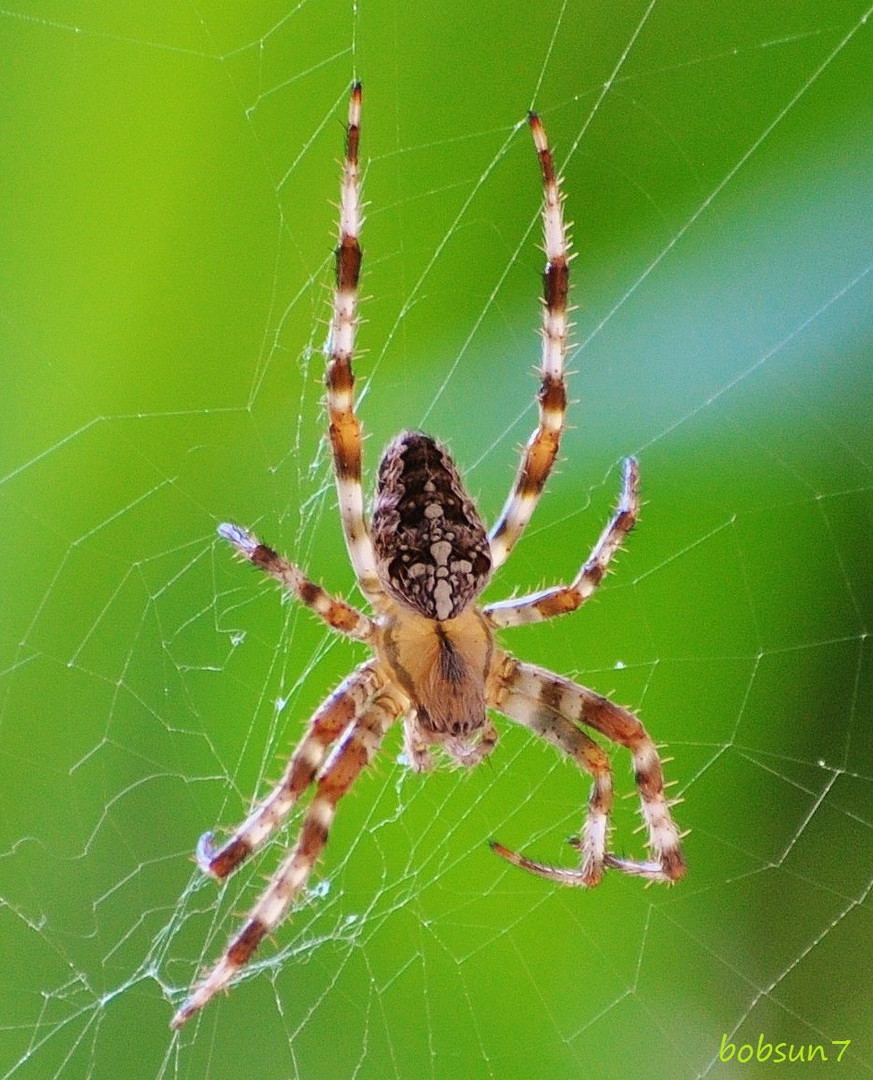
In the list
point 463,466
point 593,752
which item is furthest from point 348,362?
point 593,752

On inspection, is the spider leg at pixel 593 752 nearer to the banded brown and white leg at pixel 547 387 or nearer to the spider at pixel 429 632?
the spider at pixel 429 632

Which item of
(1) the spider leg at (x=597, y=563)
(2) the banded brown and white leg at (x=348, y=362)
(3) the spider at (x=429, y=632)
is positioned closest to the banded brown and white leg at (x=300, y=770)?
(3) the spider at (x=429, y=632)

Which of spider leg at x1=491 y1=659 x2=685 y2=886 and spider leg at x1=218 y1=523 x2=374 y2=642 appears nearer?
spider leg at x1=218 y1=523 x2=374 y2=642

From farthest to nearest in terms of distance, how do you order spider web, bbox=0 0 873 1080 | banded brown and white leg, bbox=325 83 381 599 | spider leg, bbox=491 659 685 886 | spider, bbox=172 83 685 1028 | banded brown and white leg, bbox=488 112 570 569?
spider leg, bbox=491 659 685 886
spider, bbox=172 83 685 1028
banded brown and white leg, bbox=488 112 570 569
banded brown and white leg, bbox=325 83 381 599
spider web, bbox=0 0 873 1080

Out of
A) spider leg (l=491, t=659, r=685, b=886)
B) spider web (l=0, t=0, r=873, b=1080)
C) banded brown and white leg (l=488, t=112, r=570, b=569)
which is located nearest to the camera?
spider web (l=0, t=0, r=873, b=1080)

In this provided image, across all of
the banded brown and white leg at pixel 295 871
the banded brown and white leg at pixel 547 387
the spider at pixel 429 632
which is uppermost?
the banded brown and white leg at pixel 547 387

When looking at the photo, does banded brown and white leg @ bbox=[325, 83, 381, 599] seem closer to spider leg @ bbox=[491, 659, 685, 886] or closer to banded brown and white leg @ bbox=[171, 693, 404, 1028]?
banded brown and white leg @ bbox=[171, 693, 404, 1028]

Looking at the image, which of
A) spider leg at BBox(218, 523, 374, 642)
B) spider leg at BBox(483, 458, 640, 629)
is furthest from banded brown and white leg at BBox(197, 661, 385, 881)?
spider leg at BBox(483, 458, 640, 629)
